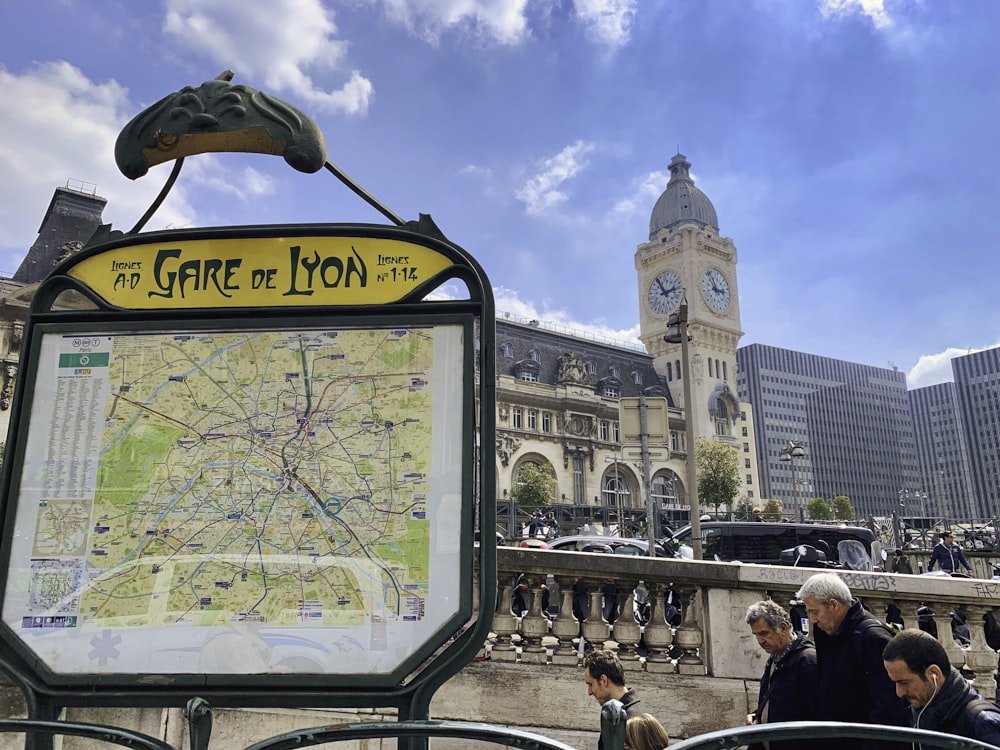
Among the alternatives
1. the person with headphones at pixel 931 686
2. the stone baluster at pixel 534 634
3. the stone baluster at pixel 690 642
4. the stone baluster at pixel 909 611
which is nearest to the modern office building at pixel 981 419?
the stone baluster at pixel 909 611

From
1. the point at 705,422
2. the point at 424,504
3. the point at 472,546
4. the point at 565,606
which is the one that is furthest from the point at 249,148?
the point at 705,422

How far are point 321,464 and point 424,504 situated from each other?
44cm

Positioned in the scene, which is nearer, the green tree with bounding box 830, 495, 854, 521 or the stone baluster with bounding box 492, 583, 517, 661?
the stone baluster with bounding box 492, 583, 517, 661

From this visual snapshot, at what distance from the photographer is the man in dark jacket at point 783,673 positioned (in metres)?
3.62

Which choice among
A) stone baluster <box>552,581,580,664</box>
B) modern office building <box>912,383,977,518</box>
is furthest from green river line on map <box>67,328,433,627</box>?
modern office building <box>912,383,977,518</box>

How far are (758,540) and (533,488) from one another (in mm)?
37061

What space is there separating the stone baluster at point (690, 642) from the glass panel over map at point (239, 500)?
336cm

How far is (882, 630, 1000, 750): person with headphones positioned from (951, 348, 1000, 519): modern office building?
12444cm

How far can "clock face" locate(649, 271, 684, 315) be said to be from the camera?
3238 inches

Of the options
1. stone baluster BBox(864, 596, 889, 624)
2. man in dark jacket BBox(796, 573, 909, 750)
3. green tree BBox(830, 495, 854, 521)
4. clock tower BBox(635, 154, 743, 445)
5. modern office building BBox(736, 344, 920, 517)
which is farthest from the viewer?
modern office building BBox(736, 344, 920, 517)

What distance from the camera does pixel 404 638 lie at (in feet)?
8.73

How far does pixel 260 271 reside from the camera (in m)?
3.09

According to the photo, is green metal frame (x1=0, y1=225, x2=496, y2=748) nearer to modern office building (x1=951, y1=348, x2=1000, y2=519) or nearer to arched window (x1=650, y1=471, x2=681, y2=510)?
arched window (x1=650, y1=471, x2=681, y2=510)

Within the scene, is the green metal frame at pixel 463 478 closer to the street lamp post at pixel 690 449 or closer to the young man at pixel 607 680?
the young man at pixel 607 680
